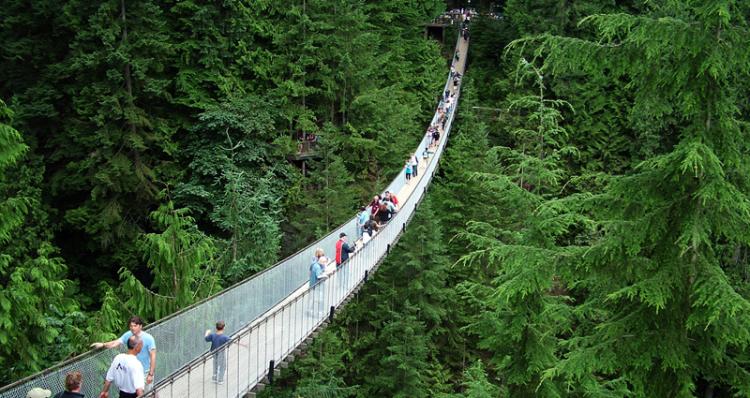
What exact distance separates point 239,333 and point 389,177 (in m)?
16.4

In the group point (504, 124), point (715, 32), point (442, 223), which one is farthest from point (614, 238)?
point (504, 124)

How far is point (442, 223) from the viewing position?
2300cm

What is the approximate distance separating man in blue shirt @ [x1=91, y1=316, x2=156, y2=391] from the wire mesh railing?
0.39ft

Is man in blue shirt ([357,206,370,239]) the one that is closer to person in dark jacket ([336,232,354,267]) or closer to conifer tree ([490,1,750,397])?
person in dark jacket ([336,232,354,267])

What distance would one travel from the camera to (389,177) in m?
24.4

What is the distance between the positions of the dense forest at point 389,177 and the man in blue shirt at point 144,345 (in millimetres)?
2475

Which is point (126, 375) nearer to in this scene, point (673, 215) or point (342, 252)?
point (673, 215)

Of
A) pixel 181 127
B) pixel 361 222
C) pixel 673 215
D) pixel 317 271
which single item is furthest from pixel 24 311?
pixel 181 127

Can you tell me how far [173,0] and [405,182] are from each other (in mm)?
8818

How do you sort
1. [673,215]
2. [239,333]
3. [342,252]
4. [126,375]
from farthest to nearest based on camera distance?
[342,252] → [239,333] → [126,375] → [673,215]

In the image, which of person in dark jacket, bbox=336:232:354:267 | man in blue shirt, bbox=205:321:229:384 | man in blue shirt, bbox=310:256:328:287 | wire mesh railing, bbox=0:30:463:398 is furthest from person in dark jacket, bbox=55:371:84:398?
person in dark jacket, bbox=336:232:354:267

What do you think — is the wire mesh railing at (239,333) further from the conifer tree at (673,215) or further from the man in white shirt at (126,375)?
the conifer tree at (673,215)

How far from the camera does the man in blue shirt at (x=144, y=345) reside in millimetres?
5891

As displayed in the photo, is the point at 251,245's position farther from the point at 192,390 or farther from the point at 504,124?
the point at 504,124
